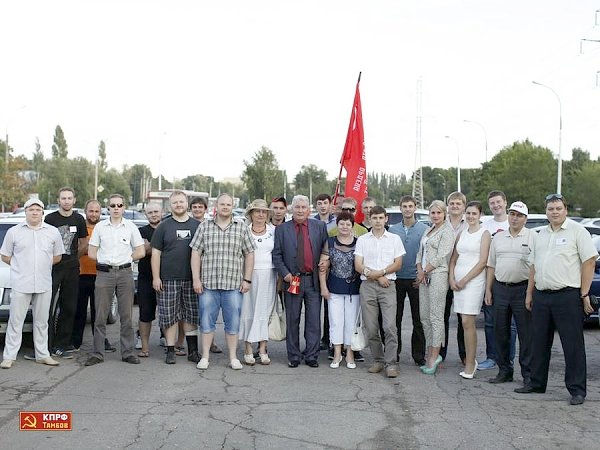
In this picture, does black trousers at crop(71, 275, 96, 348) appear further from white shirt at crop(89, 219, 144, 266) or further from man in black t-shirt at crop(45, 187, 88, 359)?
white shirt at crop(89, 219, 144, 266)

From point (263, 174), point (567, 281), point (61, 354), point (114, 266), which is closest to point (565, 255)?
point (567, 281)

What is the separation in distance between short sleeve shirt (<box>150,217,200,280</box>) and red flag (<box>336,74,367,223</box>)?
2816 mm

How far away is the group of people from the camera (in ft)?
29.1

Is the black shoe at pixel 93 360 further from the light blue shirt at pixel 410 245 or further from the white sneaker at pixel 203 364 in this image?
the light blue shirt at pixel 410 245

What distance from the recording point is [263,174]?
76.2 metres

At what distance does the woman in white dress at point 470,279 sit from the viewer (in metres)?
8.78

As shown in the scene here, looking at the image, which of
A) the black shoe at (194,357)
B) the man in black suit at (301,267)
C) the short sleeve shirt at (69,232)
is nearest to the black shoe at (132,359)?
the black shoe at (194,357)

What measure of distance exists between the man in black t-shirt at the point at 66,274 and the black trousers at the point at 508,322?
206 inches

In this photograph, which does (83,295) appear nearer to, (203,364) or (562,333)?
(203,364)

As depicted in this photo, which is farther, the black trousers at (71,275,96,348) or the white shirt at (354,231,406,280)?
the black trousers at (71,275,96,348)

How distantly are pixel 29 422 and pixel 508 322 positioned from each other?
515cm

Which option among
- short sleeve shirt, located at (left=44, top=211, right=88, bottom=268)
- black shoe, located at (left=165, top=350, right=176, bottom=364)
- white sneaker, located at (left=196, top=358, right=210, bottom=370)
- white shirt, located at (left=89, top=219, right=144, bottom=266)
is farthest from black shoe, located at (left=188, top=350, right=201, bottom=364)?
short sleeve shirt, located at (left=44, top=211, right=88, bottom=268)

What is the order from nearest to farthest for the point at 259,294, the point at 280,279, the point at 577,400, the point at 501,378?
the point at 577,400 → the point at 501,378 → the point at 259,294 → the point at 280,279

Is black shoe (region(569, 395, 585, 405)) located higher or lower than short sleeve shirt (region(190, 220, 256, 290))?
lower
